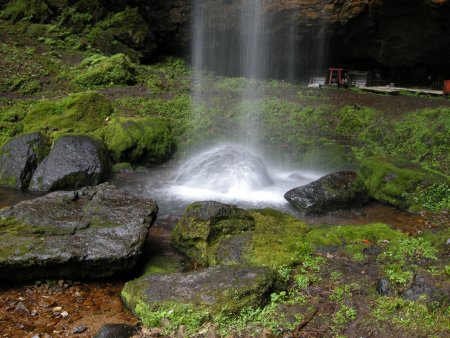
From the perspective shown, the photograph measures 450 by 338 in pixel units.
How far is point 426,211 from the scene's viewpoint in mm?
8688

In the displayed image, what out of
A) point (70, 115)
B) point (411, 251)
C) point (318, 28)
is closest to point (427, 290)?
point (411, 251)

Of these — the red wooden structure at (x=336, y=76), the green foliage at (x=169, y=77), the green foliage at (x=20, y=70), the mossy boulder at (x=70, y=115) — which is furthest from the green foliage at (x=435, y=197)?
the green foliage at (x=20, y=70)

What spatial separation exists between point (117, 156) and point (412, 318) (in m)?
8.85

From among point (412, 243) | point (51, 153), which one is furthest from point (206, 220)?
point (51, 153)

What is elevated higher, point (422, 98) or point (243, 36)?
point (243, 36)

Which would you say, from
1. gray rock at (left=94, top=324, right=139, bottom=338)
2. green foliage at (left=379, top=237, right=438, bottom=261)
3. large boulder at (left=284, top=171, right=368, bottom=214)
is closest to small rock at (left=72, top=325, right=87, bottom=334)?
gray rock at (left=94, top=324, right=139, bottom=338)

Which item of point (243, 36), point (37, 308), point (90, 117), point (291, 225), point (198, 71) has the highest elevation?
point (243, 36)

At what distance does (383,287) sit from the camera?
16.7 ft

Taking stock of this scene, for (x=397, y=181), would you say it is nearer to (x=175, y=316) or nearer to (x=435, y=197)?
(x=435, y=197)

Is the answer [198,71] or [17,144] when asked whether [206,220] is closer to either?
[17,144]

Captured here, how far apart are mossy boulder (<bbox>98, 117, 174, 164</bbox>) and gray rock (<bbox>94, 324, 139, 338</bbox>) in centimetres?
730

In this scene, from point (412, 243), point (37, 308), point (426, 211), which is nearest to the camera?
point (37, 308)

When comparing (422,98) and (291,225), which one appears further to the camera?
(422,98)

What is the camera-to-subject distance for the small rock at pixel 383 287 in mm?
5031
